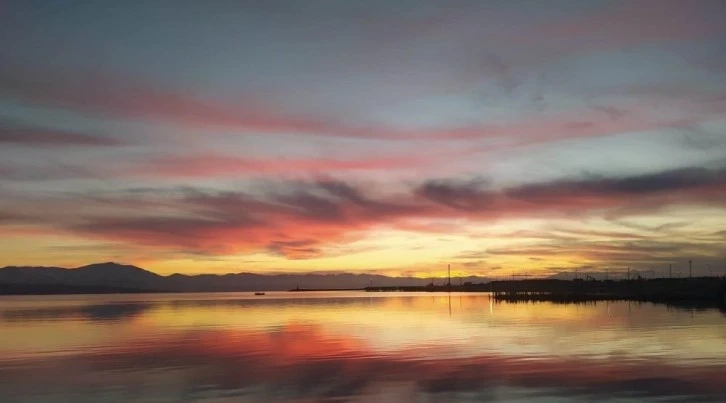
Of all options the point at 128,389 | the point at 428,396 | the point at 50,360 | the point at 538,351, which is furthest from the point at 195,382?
the point at 538,351

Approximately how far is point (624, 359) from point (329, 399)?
1752cm

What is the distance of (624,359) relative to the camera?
33594 millimetres

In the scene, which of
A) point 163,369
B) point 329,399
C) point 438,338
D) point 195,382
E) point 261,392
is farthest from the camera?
point 438,338

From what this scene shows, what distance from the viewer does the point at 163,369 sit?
32688 mm

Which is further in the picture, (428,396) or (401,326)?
(401,326)

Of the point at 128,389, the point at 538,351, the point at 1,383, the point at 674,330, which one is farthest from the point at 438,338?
the point at 1,383

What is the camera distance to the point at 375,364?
3350 centimetres

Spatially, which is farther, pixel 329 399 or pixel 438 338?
pixel 438 338

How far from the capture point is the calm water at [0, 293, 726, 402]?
2555 centimetres

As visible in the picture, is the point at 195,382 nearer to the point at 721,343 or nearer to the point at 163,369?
the point at 163,369

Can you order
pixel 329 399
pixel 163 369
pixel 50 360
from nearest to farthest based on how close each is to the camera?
pixel 329 399 < pixel 163 369 < pixel 50 360

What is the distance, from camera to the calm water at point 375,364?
2555cm

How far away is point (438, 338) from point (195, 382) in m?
22.7

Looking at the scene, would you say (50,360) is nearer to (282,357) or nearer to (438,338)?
(282,357)
